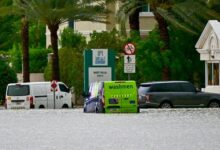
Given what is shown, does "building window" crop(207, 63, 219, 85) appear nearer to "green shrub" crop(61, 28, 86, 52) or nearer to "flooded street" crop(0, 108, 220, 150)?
"green shrub" crop(61, 28, 86, 52)

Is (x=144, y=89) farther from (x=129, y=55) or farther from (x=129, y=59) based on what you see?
(x=129, y=55)

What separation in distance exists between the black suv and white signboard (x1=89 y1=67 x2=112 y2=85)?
217 centimetres

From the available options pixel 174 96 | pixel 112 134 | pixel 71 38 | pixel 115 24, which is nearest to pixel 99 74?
pixel 174 96

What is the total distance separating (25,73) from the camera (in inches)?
2808

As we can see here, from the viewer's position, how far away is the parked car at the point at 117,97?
42.8 metres

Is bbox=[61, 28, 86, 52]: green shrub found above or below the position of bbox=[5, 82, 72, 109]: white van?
above

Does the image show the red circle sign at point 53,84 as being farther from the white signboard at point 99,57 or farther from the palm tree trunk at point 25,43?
the palm tree trunk at point 25,43

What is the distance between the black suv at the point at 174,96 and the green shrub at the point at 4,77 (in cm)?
2125

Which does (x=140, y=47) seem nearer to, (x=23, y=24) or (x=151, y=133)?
(x=23, y=24)

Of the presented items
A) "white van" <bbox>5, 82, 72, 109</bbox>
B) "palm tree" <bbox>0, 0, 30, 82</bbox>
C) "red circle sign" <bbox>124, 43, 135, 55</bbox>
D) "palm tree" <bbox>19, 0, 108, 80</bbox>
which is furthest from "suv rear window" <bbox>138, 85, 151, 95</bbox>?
"palm tree" <bbox>0, 0, 30, 82</bbox>

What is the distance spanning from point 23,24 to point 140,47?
7.84 metres

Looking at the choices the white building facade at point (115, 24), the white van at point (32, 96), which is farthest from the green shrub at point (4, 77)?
the white van at point (32, 96)

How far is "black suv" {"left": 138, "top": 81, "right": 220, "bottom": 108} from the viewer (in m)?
55.0

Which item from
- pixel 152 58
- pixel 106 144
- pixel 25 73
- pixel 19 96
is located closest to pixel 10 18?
pixel 25 73
